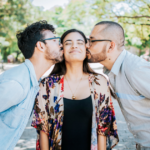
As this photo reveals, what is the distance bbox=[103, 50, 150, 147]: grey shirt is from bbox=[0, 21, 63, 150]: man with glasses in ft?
3.49

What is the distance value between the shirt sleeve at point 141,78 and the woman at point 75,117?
46cm

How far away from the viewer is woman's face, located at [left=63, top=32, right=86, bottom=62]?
243 centimetres

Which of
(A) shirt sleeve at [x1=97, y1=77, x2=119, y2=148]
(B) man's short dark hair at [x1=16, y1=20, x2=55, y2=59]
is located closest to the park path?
(A) shirt sleeve at [x1=97, y1=77, x2=119, y2=148]

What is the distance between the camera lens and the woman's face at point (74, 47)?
2426 mm

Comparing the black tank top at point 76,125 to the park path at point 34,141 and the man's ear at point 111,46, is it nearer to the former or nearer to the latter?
the man's ear at point 111,46

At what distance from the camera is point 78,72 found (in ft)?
8.75

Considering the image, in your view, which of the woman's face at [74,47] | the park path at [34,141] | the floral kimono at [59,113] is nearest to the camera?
the floral kimono at [59,113]

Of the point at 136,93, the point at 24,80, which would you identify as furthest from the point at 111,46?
the point at 24,80

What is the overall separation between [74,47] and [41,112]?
1108mm

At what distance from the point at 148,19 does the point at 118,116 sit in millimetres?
4119

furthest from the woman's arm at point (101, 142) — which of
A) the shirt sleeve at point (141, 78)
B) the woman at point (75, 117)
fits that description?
the shirt sleeve at point (141, 78)

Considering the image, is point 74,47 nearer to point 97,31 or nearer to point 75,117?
point 97,31

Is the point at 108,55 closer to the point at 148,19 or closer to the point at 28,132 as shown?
the point at 28,132

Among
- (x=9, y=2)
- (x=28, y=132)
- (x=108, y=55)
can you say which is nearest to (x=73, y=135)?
(x=108, y=55)
